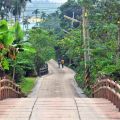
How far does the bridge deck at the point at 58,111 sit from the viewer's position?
12.6 metres

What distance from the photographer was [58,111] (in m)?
13.7

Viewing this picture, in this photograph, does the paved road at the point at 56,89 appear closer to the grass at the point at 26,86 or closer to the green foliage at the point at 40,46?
the grass at the point at 26,86

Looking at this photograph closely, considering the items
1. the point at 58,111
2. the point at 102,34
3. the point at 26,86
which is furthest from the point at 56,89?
the point at 58,111

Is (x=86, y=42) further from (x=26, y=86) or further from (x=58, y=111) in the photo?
(x=58, y=111)

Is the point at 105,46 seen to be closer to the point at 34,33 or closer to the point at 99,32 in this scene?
the point at 99,32

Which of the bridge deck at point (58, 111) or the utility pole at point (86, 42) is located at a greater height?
the utility pole at point (86, 42)

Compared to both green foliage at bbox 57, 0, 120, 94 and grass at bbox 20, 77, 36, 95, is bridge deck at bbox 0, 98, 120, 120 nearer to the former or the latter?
green foliage at bbox 57, 0, 120, 94

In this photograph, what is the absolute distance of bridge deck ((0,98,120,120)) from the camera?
→ 12562 millimetres

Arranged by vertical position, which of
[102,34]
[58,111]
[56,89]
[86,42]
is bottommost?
[56,89]

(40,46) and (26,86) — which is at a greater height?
(40,46)

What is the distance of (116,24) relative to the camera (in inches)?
1203

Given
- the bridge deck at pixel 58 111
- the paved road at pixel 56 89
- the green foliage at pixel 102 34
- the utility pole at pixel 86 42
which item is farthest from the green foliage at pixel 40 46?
the bridge deck at pixel 58 111

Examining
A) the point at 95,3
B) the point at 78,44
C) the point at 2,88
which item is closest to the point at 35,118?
the point at 2,88

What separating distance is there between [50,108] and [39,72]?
4503cm
